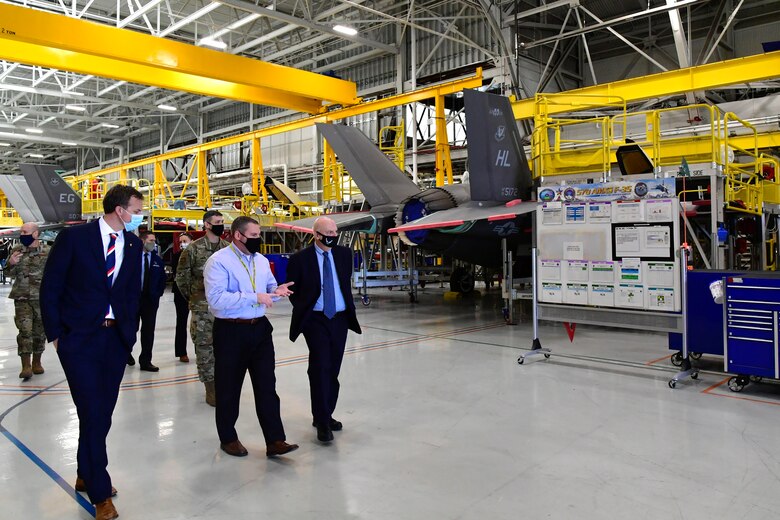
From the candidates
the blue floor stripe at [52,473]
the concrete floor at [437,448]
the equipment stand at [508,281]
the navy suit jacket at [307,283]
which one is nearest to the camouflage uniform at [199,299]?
the concrete floor at [437,448]

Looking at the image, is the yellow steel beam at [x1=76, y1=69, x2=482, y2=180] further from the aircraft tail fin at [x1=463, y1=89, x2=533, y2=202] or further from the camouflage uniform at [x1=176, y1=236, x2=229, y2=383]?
the camouflage uniform at [x1=176, y1=236, x2=229, y2=383]

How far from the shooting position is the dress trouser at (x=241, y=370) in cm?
398

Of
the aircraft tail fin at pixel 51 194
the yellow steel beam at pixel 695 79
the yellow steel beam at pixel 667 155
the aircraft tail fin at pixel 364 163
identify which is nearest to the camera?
the yellow steel beam at pixel 667 155

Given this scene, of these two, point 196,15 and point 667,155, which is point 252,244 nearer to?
point 667,155

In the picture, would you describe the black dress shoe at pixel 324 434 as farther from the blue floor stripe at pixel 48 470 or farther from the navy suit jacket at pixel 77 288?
the navy suit jacket at pixel 77 288

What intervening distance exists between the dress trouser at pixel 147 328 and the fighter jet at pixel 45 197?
53.5ft

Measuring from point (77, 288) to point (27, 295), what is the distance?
4.53 meters

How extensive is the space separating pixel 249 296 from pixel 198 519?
1.45 m

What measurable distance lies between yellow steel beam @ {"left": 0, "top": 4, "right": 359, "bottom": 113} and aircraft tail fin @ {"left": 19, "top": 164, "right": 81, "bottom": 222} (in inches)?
267

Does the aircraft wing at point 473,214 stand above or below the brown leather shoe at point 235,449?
above

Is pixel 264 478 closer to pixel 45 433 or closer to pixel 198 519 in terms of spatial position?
pixel 198 519

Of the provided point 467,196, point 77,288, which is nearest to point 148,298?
point 77,288

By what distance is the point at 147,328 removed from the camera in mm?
7441

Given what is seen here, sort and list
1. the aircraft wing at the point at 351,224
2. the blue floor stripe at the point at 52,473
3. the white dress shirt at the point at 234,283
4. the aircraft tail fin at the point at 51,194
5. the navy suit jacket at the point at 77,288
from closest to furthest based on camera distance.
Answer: the navy suit jacket at the point at 77,288, the blue floor stripe at the point at 52,473, the white dress shirt at the point at 234,283, the aircraft wing at the point at 351,224, the aircraft tail fin at the point at 51,194
